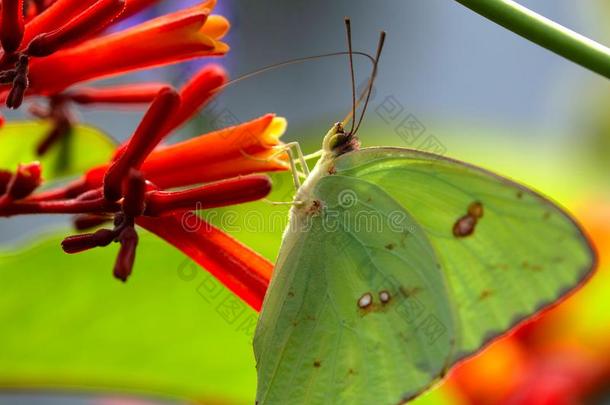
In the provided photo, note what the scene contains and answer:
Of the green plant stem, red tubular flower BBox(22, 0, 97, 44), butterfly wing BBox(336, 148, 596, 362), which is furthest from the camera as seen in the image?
butterfly wing BBox(336, 148, 596, 362)

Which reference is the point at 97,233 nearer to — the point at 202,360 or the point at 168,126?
the point at 168,126

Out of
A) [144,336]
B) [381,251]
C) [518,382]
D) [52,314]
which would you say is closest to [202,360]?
[144,336]

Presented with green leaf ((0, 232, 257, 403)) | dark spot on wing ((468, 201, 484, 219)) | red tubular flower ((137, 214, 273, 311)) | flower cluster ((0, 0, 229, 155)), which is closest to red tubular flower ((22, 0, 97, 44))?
flower cluster ((0, 0, 229, 155))

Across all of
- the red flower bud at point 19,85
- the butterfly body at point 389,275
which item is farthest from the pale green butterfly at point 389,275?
the red flower bud at point 19,85

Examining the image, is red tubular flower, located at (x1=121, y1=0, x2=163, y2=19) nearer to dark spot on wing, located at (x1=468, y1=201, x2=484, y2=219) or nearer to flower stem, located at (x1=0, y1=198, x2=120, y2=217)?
flower stem, located at (x1=0, y1=198, x2=120, y2=217)

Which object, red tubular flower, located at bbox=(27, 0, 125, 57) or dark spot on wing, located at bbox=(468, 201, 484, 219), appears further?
dark spot on wing, located at bbox=(468, 201, 484, 219)

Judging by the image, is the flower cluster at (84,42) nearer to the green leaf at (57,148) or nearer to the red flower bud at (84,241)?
the red flower bud at (84,241)
